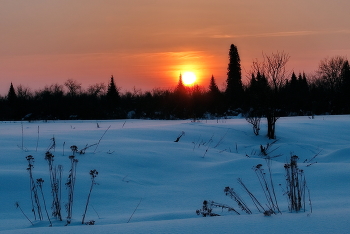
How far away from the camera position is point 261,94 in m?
11.8

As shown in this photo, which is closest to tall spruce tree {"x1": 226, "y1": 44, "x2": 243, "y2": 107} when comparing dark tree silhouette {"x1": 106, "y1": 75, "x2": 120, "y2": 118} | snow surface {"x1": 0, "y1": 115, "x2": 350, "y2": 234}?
dark tree silhouette {"x1": 106, "y1": 75, "x2": 120, "y2": 118}

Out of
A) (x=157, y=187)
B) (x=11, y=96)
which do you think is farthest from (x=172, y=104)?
(x=157, y=187)

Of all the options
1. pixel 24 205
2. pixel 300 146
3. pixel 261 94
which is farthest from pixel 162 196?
pixel 261 94

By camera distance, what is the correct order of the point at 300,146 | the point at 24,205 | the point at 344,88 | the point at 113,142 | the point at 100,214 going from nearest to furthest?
1. the point at 100,214
2. the point at 24,205
3. the point at 113,142
4. the point at 300,146
5. the point at 344,88

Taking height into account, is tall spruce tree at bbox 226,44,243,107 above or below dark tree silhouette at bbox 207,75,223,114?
above

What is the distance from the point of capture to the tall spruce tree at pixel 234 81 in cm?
4022

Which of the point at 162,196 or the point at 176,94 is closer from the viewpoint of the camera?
the point at 162,196

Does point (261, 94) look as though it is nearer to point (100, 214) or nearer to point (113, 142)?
point (113, 142)

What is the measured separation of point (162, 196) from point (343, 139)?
929 cm

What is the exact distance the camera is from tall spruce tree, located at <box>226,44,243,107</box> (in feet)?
132

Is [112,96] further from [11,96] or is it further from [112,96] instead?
[11,96]

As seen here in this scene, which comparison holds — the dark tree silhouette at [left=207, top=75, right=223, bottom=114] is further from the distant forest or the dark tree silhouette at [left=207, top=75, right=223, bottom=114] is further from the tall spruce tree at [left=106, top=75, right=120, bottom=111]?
the tall spruce tree at [left=106, top=75, right=120, bottom=111]

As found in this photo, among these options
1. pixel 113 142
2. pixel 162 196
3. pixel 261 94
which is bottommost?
pixel 162 196

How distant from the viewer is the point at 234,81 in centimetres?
4400
